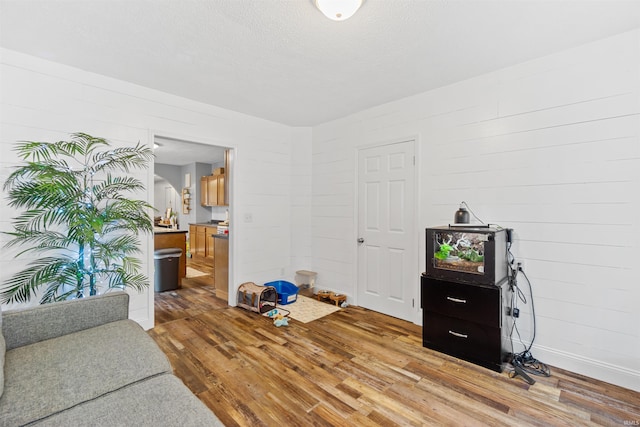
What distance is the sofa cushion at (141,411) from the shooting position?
43.4 inches

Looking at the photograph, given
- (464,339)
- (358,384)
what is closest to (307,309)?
(358,384)

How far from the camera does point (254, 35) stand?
220 centimetres

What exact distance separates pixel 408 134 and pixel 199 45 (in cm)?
227

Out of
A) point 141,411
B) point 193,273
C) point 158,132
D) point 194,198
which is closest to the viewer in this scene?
point 141,411

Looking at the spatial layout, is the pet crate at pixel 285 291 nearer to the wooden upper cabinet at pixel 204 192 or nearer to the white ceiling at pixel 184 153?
the white ceiling at pixel 184 153

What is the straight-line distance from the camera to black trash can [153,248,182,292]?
4.52 metres

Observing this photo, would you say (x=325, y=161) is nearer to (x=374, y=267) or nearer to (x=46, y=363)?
(x=374, y=267)

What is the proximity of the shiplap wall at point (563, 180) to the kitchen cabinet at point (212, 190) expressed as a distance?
4742 mm

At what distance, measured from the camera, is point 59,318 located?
1834 mm

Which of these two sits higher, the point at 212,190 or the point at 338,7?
the point at 338,7

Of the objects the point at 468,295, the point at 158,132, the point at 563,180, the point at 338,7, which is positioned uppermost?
the point at 338,7

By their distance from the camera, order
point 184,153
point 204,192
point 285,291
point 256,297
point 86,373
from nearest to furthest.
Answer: point 86,373 → point 256,297 → point 285,291 → point 184,153 → point 204,192

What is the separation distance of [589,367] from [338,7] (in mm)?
3180

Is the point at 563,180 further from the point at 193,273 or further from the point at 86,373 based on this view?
the point at 193,273
